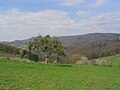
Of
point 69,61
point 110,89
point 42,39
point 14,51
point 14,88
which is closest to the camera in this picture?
point 14,88

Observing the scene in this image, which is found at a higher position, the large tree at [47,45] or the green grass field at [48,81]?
the large tree at [47,45]

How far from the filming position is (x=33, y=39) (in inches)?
2549

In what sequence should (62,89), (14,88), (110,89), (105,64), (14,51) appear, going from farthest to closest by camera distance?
(14,51) < (105,64) < (110,89) < (62,89) < (14,88)

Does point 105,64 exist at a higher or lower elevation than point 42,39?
lower

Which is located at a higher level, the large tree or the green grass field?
the large tree

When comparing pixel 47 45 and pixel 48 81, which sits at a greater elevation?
pixel 47 45

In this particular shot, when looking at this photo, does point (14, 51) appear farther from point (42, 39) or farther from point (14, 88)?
point (14, 88)

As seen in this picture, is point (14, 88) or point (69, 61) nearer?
point (14, 88)

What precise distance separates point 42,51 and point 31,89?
46403 millimetres

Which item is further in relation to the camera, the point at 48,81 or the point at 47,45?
the point at 47,45

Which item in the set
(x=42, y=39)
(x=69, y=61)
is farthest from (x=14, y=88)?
(x=69, y=61)

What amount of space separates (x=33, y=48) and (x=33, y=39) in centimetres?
231

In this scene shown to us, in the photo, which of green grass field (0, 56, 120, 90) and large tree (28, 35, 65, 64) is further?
large tree (28, 35, 65, 64)

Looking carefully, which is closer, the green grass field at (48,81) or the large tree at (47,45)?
the green grass field at (48,81)
